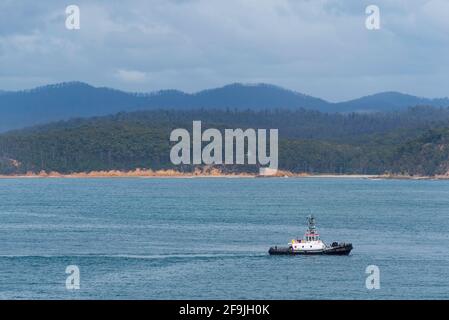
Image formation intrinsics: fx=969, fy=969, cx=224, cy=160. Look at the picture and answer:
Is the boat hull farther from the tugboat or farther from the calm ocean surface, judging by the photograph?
the calm ocean surface

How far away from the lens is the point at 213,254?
8850cm

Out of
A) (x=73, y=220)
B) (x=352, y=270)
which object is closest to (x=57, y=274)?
(x=352, y=270)

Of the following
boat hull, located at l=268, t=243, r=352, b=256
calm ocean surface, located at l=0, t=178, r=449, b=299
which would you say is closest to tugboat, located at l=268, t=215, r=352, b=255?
boat hull, located at l=268, t=243, r=352, b=256

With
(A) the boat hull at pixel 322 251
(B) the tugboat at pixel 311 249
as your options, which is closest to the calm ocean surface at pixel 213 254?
(A) the boat hull at pixel 322 251

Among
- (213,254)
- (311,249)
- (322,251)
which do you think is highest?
(311,249)

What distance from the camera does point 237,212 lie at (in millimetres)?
154500

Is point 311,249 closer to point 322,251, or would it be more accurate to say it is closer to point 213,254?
point 322,251

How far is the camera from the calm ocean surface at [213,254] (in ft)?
225

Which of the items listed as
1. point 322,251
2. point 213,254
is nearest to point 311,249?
point 322,251

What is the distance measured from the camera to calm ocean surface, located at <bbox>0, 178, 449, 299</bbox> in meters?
68.6

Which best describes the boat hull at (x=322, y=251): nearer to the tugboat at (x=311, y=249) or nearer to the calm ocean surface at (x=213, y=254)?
the tugboat at (x=311, y=249)
